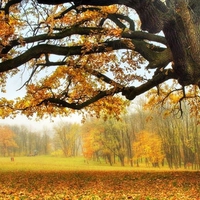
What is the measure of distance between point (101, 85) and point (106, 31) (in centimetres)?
601

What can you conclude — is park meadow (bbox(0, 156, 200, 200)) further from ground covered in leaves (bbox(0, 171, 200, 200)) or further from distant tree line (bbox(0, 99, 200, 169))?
distant tree line (bbox(0, 99, 200, 169))

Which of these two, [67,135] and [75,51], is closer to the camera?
[75,51]

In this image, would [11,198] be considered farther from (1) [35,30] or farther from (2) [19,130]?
(2) [19,130]

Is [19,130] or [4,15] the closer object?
[4,15]

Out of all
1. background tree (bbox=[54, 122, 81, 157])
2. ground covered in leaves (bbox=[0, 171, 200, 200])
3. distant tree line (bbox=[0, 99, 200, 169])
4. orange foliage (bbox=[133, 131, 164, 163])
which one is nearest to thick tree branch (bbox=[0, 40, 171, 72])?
ground covered in leaves (bbox=[0, 171, 200, 200])

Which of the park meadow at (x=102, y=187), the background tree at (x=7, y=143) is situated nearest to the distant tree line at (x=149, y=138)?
the park meadow at (x=102, y=187)

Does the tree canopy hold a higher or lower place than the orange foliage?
higher

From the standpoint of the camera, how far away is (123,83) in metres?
10.5

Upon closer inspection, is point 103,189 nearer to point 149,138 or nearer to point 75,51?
point 75,51

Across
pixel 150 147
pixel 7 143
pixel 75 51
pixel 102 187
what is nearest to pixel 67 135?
pixel 7 143

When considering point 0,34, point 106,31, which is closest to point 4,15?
point 0,34

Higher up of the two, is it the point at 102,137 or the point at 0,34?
the point at 0,34

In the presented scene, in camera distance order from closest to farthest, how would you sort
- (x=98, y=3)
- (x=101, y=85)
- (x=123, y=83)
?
(x=98, y=3) → (x=123, y=83) → (x=101, y=85)

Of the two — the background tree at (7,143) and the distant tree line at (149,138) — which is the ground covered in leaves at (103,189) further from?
the background tree at (7,143)
